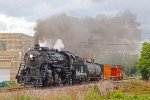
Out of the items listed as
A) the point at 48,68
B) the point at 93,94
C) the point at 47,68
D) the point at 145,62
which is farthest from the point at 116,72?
the point at 93,94

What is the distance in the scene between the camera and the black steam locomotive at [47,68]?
34438mm

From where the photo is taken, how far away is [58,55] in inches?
1475

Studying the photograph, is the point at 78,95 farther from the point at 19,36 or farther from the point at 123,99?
the point at 19,36

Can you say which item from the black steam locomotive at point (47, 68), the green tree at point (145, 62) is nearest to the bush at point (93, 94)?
the black steam locomotive at point (47, 68)

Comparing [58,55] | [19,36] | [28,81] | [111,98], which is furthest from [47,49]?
[19,36]

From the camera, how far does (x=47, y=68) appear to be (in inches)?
1363

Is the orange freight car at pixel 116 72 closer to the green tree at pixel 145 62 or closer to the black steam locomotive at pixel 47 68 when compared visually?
the green tree at pixel 145 62

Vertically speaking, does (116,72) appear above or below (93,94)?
above

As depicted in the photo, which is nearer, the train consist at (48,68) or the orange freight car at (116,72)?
the train consist at (48,68)

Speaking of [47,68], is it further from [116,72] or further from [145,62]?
[116,72]

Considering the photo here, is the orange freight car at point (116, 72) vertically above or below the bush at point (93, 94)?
above

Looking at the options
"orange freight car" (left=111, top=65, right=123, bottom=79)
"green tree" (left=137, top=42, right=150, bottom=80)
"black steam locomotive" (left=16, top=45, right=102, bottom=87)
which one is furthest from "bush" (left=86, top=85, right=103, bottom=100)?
"orange freight car" (left=111, top=65, right=123, bottom=79)

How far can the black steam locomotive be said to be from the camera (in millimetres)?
34438

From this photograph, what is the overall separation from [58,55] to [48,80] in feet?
13.1
